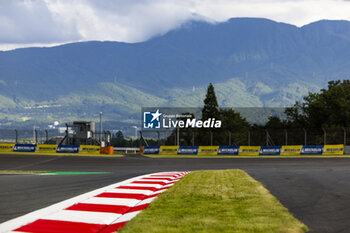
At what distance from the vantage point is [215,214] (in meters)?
7.49

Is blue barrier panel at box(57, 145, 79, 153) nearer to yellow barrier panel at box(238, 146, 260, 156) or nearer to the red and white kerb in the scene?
yellow barrier panel at box(238, 146, 260, 156)

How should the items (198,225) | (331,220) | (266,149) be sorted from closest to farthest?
(198,225) < (331,220) < (266,149)

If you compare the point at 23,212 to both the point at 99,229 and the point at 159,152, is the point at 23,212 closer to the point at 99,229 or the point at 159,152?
the point at 99,229

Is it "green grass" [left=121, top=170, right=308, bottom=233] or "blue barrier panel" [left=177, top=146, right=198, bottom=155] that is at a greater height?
"green grass" [left=121, top=170, right=308, bottom=233]

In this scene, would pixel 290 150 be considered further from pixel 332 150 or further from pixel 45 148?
pixel 45 148

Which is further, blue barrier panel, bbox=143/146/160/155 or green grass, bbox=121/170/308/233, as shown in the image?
blue barrier panel, bbox=143/146/160/155

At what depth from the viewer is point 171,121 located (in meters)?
60.7

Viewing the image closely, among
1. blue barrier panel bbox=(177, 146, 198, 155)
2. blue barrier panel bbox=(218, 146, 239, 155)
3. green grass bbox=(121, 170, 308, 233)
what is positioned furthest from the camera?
blue barrier panel bbox=(177, 146, 198, 155)

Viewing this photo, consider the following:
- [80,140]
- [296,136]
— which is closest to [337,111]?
[296,136]

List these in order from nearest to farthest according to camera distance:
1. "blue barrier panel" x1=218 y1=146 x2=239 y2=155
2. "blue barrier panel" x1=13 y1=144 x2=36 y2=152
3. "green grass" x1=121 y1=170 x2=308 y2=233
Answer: "green grass" x1=121 y1=170 x2=308 y2=233 → "blue barrier panel" x1=218 y1=146 x2=239 y2=155 → "blue barrier panel" x1=13 y1=144 x2=36 y2=152

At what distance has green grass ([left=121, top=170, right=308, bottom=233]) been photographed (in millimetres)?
6371

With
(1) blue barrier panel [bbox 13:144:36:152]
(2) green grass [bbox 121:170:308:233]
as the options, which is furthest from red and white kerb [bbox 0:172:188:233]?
(1) blue barrier panel [bbox 13:144:36:152]

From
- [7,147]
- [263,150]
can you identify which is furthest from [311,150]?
[7,147]

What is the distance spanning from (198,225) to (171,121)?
5417 cm
